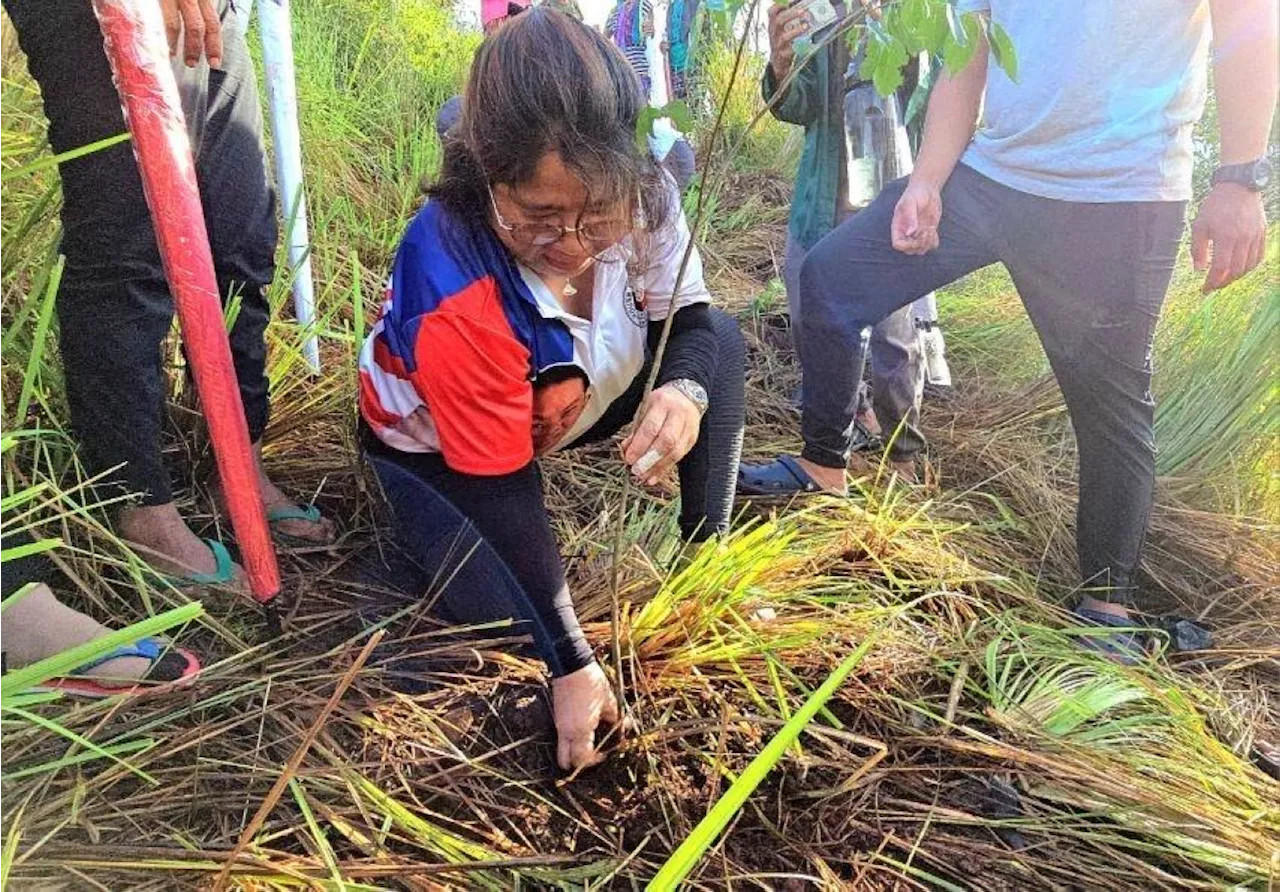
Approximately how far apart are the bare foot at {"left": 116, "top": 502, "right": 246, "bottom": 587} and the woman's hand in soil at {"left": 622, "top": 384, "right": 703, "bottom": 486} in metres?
0.68

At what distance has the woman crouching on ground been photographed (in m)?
1.11

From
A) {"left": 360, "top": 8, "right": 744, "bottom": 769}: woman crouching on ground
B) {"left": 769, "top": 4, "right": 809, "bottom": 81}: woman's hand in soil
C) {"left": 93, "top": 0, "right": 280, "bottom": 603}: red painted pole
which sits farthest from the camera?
{"left": 769, "top": 4, "right": 809, "bottom": 81}: woman's hand in soil

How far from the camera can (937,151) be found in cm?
178

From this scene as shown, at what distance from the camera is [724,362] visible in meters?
1.62

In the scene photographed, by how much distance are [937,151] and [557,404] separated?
3.30 feet

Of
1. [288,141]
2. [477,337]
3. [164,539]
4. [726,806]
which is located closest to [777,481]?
[477,337]

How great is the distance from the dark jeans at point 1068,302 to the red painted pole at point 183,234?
46.9 inches

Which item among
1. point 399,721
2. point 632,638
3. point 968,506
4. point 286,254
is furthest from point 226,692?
point 968,506

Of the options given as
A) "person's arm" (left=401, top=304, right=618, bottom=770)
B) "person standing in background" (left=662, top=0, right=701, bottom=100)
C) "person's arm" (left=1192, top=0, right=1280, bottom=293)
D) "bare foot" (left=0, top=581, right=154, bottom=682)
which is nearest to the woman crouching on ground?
"person's arm" (left=401, top=304, right=618, bottom=770)

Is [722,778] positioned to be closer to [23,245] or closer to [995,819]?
[995,819]

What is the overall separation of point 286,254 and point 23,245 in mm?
565

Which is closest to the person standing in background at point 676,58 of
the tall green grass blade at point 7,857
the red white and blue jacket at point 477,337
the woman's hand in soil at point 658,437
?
the red white and blue jacket at point 477,337

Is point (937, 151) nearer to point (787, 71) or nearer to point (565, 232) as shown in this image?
point (787, 71)

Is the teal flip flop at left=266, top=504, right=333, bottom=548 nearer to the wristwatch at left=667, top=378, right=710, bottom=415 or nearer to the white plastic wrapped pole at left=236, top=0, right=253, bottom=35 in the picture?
the wristwatch at left=667, top=378, right=710, bottom=415
